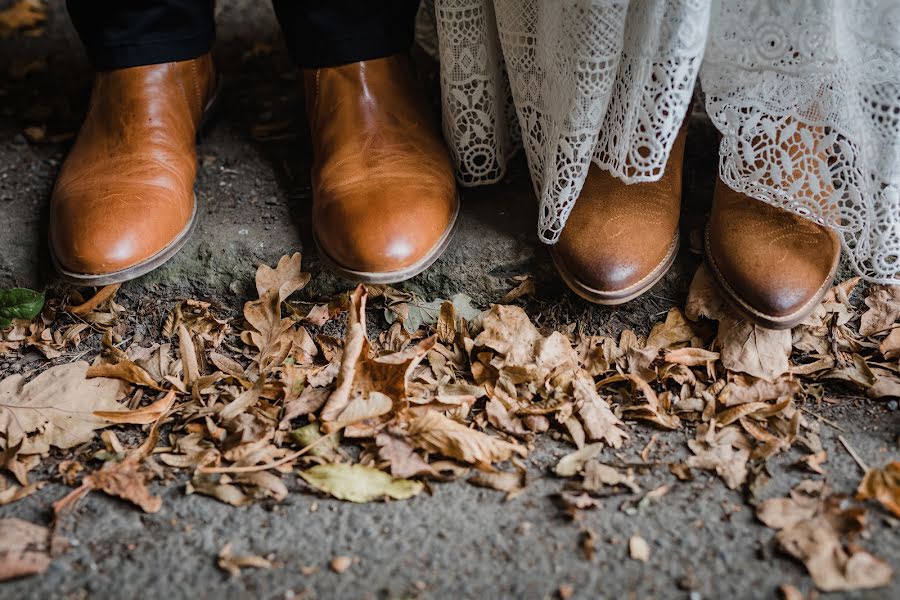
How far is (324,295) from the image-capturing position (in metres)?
1.32

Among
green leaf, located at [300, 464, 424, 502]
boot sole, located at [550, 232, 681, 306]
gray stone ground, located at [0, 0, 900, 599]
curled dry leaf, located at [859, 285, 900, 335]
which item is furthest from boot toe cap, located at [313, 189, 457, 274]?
curled dry leaf, located at [859, 285, 900, 335]

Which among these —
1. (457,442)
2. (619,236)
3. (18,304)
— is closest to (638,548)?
(457,442)

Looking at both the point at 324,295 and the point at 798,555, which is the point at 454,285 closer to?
the point at 324,295

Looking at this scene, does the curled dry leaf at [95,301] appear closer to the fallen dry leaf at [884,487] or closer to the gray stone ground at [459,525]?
the gray stone ground at [459,525]

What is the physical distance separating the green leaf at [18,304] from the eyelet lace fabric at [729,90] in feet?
2.65

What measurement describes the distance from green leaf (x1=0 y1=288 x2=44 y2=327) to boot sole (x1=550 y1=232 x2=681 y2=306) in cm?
88

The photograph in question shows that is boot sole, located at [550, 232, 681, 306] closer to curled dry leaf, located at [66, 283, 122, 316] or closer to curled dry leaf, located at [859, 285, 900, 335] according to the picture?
curled dry leaf, located at [859, 285, 900, 335]

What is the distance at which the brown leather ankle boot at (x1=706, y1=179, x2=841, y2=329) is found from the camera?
1103 millimetres

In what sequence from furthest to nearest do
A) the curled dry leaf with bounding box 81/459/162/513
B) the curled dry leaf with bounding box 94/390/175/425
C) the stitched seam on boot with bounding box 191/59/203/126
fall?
1. the stitched seam on boot with bounding box 191/59/203/126
2. the curled dry leaf with bounding box 94/390/175/425
3. the curled dry leaf with bounding box 81/459/162/513

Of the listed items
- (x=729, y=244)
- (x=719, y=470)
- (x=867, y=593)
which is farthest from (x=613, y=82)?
(x=867, y=593)

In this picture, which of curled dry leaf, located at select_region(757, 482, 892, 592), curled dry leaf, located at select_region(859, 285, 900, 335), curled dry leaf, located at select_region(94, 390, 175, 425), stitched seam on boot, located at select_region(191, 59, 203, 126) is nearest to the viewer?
curled dry leaf, located at select_region(757, 482, 892, 592)

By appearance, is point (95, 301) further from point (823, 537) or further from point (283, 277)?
point (823, 537)

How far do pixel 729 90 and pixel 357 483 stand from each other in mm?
739

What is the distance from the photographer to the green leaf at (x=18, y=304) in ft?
4.05
